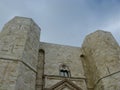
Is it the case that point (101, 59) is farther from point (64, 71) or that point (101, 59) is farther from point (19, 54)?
point (19, 54)

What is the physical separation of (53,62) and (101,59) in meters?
2.83

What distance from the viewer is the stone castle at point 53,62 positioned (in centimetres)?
646

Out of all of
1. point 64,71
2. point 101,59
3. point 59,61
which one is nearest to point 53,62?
point 59,61

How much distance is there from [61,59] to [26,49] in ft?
9.47

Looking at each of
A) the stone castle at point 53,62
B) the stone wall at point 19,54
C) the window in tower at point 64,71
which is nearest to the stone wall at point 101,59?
the stone castle at point 53,62

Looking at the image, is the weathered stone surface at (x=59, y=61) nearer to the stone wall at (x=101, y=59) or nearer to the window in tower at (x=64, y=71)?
the window in tower at (x=64, y=71)

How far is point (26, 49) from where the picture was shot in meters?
7.45

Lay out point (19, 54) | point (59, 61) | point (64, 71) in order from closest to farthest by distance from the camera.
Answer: point (19, 54)
point (64, 71)
point (59, 61)

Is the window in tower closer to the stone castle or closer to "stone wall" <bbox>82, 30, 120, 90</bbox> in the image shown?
the stone castle

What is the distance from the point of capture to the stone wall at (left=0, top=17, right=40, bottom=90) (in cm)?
595

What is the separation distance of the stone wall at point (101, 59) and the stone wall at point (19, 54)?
132 inches

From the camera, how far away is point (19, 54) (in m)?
6.88

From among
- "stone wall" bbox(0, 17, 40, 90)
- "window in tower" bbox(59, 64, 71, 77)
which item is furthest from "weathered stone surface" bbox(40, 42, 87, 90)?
"stone wall" bbox(0, 17, 40, 90)

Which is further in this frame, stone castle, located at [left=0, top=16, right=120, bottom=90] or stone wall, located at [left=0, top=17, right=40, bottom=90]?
stone castle, located at [left=0, top=16, right=120, bottom=90]
